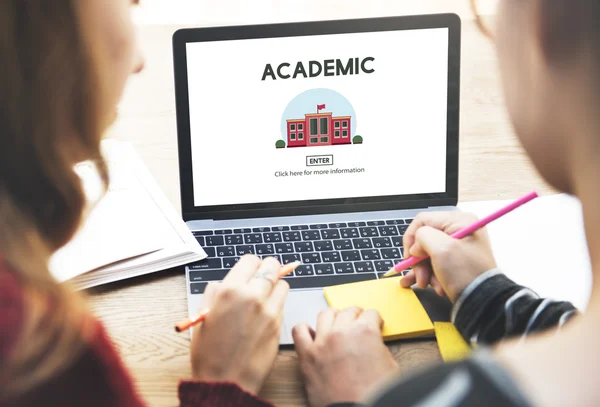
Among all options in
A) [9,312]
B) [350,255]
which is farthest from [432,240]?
[9,312]

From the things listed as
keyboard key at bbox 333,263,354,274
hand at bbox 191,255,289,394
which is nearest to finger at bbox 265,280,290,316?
hand at bbox 191,255,289,394

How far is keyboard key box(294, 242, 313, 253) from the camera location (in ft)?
3.14

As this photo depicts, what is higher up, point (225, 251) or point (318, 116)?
point (318, 116)

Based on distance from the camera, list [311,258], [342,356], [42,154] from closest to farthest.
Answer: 1. [42,154]
2. [342,356]
3. [311,258]

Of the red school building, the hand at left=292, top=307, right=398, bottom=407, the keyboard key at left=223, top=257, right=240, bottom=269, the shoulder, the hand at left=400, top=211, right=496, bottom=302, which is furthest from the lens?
the red school building

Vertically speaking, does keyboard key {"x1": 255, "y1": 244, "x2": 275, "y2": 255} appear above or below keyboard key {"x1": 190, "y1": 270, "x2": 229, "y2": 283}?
above

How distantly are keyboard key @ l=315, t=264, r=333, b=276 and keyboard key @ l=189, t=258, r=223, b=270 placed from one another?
13 cm

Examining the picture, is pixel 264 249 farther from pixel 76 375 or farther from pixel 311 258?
pixel 76 375

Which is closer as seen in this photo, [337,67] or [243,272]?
[243,272]

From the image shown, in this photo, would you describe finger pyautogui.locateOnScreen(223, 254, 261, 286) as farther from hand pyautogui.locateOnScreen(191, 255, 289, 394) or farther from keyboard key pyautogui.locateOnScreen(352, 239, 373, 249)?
keyboard key pyautogui.locateOnScreen(352, 239, 373, 249)

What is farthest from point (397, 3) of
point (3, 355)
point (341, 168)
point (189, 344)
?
point (3, 355)

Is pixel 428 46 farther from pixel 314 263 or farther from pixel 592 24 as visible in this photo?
pixel 592 24

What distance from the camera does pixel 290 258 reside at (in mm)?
942

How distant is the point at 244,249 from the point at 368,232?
18cm
